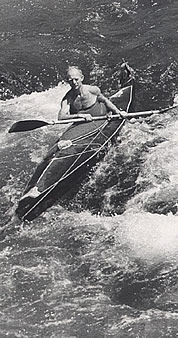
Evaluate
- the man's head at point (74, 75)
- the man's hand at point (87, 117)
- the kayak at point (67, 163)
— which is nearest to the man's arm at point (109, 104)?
the kayak at point (67, 163)

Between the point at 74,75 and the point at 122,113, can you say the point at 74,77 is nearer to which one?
the point at 74,75

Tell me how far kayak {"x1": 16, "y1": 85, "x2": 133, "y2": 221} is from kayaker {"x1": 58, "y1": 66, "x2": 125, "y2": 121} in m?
0.17

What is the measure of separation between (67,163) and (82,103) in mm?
997

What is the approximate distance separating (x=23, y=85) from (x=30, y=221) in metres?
4.80

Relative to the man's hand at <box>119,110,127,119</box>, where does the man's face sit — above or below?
above

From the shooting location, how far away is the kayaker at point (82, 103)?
7414 mm

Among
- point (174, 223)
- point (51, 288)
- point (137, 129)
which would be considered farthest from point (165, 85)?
point (51, 288)

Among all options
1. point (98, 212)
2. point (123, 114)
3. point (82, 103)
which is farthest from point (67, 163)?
point (123, 114)

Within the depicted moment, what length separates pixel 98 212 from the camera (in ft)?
23.1

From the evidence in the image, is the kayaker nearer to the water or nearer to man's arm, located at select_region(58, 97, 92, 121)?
man's arm, located at select_region(58, 97, 92, 121)

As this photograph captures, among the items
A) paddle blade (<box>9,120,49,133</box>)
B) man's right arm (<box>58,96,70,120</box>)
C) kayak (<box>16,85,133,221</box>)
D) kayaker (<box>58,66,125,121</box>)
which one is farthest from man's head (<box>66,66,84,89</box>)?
kayak (<box>16,85,133,221</box>)

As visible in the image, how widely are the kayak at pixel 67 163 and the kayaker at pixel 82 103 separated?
169 mm

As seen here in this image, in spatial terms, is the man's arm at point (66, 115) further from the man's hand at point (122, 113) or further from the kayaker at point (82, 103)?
the man's hand at point (122, 113)

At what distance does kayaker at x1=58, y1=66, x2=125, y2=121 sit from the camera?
7.41 m
